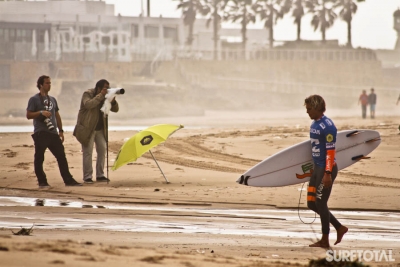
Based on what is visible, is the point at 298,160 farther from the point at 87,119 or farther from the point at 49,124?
the point at 87,119

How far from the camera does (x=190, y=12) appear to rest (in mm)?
82500

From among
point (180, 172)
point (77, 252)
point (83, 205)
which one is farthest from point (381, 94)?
point (77, 252)

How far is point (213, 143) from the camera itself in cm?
2245

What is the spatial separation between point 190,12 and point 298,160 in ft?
245

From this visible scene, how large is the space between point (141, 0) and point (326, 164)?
78299mm

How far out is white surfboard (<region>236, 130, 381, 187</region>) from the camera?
29.1 ft

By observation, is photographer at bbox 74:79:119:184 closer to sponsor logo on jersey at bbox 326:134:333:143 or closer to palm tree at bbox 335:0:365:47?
sponsor logo on jersey at bbox 326:134:333:143

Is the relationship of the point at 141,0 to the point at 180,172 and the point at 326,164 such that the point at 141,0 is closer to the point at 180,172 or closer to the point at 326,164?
the point at 180,172

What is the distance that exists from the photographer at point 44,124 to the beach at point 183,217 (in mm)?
353

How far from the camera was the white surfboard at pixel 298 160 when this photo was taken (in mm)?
8859

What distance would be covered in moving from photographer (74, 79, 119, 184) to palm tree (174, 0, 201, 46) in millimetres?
64593

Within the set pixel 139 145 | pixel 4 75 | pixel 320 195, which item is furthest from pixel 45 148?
pixel 4 75

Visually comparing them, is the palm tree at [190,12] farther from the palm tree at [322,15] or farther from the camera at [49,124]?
the camera at [49,124]

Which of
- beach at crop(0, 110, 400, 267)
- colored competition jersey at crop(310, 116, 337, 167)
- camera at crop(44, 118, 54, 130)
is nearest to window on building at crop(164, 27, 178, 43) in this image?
beach at crop(0, 110, 400, 267)
